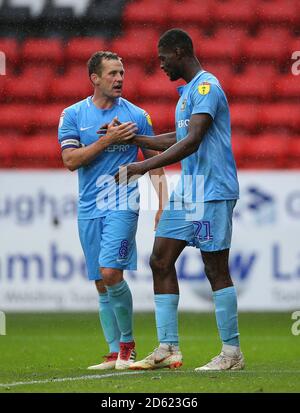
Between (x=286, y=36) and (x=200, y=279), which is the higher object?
(x=286, y=36)

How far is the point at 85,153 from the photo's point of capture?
23.1 ft

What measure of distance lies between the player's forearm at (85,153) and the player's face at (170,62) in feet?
1.87

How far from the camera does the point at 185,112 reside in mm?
6637

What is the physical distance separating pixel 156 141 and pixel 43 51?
858cm

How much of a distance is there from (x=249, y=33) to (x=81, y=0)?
2441 millimetres

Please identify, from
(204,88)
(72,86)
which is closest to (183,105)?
(204,88)

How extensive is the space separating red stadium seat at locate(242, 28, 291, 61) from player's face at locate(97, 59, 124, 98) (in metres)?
7.96

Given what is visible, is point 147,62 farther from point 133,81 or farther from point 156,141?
point 156,141

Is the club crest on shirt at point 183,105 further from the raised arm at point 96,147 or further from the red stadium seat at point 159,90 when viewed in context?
the red stadium seat at point 159,90

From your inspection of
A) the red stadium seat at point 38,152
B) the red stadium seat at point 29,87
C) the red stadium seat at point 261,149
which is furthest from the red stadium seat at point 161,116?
the red stadium seat at point 29,87

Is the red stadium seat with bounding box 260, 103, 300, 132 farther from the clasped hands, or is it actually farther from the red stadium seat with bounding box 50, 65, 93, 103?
the clasped hands

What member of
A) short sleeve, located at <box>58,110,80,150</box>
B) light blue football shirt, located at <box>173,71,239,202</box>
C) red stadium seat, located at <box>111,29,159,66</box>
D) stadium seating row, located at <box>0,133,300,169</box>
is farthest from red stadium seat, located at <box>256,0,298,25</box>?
light blue football shirt, located at <box>173,71,239,202</box>
